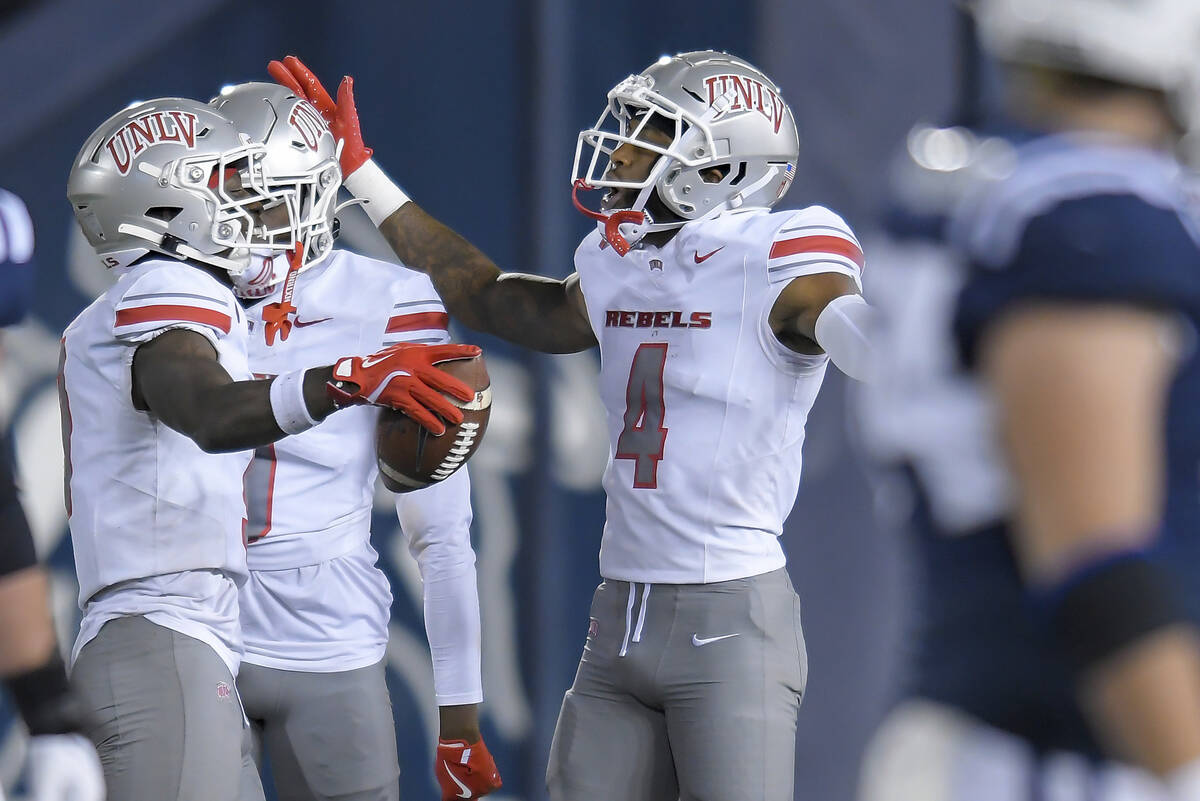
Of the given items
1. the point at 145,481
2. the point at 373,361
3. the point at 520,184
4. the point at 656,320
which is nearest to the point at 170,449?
the point at 145,481

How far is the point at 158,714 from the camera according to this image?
6.99 feet

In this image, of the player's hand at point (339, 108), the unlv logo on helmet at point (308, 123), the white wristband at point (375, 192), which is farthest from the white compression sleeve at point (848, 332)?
the player's hand at point (339, 108)

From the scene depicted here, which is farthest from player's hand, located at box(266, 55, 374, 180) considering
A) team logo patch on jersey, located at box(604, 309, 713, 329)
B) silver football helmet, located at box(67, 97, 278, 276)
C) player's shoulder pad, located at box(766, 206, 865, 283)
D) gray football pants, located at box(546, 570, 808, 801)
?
gray football pants, located at box(546, 570, 808, 801)

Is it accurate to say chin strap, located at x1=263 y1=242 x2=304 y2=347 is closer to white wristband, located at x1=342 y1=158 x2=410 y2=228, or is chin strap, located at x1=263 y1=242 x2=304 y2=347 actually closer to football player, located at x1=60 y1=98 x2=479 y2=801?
football player, located at x1=60 y1=98 x2=479 y2=801

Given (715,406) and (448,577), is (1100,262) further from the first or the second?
(448,577)

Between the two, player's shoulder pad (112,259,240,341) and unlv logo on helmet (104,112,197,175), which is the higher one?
unlv logo on helmet (104,112,197,175)

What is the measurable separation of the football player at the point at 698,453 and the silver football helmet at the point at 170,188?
58 centimetres

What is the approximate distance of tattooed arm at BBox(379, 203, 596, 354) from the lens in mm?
2787

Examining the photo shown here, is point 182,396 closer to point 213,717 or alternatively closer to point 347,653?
point 213,717

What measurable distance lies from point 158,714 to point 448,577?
76cm

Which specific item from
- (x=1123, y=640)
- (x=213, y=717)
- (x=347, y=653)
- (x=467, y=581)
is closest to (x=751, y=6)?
(x=467, y=581)

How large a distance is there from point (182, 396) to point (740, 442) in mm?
844

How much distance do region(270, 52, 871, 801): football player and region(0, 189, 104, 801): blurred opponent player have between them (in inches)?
37.3

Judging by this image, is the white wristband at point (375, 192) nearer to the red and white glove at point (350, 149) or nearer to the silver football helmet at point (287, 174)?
the red and white glove at point (350, 149)
